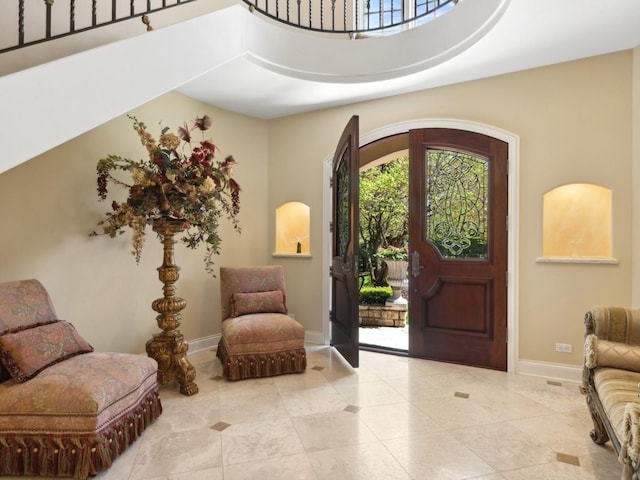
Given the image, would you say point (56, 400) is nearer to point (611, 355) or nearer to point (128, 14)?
point (128, 14)

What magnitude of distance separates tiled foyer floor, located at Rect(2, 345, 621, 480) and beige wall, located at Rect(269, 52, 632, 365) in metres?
0.64

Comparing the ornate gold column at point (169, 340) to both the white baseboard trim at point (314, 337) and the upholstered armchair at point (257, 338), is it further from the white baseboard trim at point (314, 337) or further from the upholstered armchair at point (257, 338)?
the white baseboard trim at point (314, 337)

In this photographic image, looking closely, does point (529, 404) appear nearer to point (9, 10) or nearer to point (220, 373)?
point (220, 373)

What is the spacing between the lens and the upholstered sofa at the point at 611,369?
1805mm

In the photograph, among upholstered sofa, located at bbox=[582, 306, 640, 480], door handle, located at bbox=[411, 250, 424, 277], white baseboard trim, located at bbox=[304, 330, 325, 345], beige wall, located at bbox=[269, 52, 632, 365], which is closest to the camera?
upholstered sofa, located at bbox=[582, 306, 640, 480]

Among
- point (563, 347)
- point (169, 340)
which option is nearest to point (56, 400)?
point (169, 340)

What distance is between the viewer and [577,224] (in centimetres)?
339

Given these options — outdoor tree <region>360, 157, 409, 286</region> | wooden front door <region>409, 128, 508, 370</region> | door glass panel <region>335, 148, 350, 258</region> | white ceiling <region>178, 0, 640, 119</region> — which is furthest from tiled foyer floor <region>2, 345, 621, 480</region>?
outdoor tree <region>360, 157, 409, 286</region>

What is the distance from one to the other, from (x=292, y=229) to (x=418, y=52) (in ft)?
8.54

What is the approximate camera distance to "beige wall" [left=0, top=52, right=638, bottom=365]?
9.34 ft

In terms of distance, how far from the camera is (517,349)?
136 inches

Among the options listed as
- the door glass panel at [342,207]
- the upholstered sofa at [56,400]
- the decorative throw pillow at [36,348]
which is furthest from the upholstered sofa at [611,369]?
the decorative throw pillow at [36,348]

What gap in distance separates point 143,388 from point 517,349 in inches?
127

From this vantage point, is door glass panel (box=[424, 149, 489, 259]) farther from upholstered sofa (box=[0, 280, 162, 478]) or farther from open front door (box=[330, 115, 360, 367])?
upholstered sofa (box=[0, 280, 162, 478])
